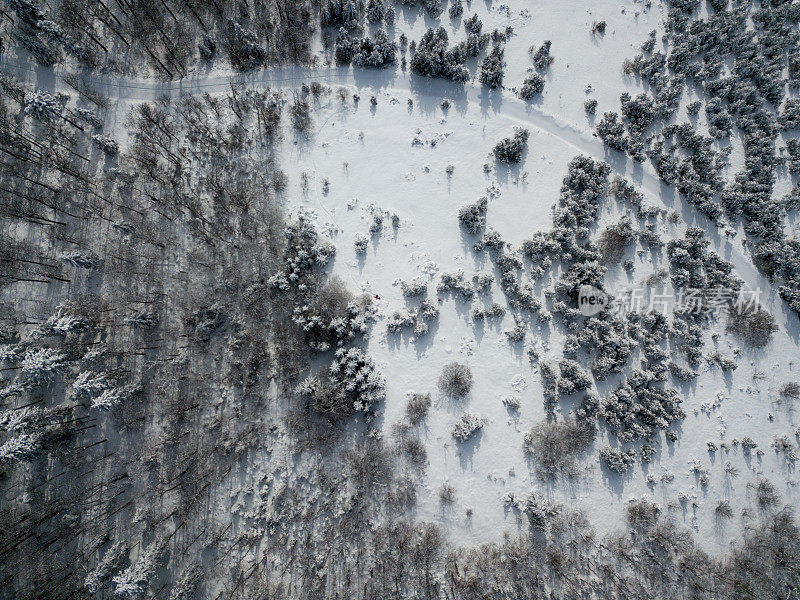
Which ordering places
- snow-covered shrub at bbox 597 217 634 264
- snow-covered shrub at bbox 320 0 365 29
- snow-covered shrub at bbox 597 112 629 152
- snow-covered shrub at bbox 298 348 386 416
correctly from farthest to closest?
snow-covered shrub at bbox 597 112 629 152 < snow-covered shrub at bbox 320 0 365 29 < snow-covered shrub at bbox 597 217 634 264 < snow-covered shrub at bbox 298 348 386 416

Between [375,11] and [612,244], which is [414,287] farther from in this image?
[375,11]

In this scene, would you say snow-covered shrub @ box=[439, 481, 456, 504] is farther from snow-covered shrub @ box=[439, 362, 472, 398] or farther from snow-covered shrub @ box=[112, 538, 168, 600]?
snow-covered shrub @ box=[112, 538, 168, 600]

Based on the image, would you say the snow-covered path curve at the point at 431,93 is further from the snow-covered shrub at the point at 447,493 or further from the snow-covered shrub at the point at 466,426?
the snow-covered shrub at the point at 447,493

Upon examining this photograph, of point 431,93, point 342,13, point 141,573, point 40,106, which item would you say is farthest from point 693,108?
point 141,573

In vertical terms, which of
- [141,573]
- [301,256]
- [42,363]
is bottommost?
[141,573]

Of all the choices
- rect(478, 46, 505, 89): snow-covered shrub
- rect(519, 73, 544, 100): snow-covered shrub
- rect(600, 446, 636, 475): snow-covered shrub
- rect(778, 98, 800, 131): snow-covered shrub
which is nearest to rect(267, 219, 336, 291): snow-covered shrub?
rect(478, 46, 505, 89): snow-covered shrub
